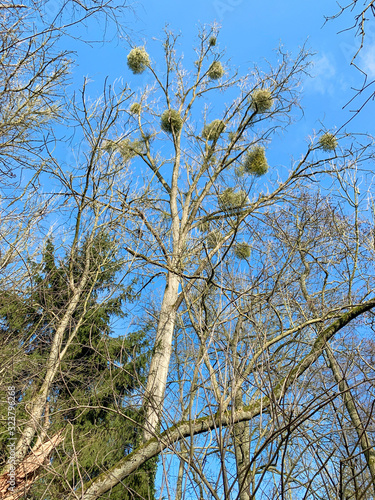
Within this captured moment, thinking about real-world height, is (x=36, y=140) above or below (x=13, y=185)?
above

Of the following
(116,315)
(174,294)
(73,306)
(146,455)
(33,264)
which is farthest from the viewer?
(116,315)

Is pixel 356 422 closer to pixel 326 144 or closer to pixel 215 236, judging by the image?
pixel 215 236

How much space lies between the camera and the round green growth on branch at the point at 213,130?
9107 mm

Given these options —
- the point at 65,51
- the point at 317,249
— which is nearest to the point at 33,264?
the point at 65,51

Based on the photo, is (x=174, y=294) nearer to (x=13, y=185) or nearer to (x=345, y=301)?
(x=345, y=301)

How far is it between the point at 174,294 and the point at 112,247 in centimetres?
161

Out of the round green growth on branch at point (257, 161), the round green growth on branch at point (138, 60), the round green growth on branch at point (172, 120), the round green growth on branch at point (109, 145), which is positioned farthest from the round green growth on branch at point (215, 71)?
the round green growth on branch at point (109, 145)

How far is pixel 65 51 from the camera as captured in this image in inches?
118

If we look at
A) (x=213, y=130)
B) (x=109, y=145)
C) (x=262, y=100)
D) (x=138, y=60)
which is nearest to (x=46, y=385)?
(x=109, y=145)

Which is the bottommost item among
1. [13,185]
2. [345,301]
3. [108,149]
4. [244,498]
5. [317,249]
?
[244,498]

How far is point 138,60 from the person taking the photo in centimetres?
905

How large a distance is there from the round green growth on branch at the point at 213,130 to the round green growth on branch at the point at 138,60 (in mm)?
1980

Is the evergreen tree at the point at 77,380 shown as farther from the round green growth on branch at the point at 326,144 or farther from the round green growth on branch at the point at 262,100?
the round green growth on branch at the point at 262,100

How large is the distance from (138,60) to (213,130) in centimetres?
Result: 229
